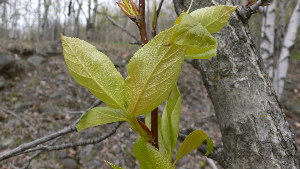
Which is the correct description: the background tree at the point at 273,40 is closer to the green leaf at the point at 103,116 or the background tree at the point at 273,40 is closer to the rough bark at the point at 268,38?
the rough bark at the point at 268,38

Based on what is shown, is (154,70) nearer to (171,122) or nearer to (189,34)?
(189,34)

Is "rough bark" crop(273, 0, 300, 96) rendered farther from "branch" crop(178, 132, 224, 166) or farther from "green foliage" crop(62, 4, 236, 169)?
"green foliage" crop(62, 4, 236, 169)

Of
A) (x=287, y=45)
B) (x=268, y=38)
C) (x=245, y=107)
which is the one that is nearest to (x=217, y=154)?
(x=245, y=107)

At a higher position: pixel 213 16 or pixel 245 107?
pixel 213 16

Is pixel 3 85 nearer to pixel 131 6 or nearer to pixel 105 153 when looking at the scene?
pixel 105 153

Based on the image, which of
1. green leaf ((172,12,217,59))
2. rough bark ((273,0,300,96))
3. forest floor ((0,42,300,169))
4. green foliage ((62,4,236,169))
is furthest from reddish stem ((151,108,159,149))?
rough bark ((273,0,300,96))

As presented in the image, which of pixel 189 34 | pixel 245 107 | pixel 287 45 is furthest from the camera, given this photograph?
pixel 287 45
